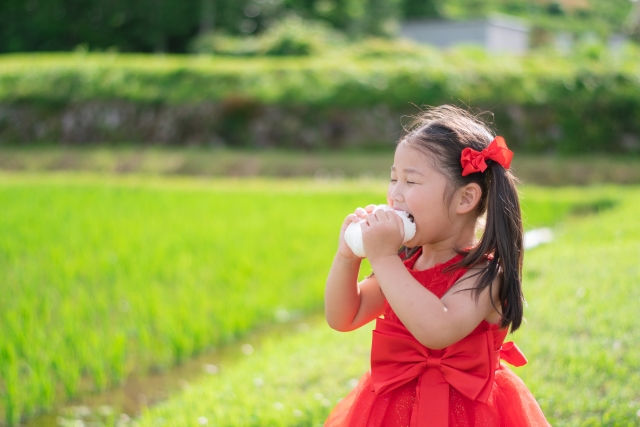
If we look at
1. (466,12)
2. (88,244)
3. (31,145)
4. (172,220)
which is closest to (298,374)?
(88,244)

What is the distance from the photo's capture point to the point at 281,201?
267 inches

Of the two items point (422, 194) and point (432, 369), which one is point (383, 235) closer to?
point (422, 194)

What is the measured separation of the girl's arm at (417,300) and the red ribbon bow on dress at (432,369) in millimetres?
71

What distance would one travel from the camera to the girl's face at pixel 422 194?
5.36 feet

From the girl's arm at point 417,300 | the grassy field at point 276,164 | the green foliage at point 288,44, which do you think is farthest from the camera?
the green foliage at point 288,44

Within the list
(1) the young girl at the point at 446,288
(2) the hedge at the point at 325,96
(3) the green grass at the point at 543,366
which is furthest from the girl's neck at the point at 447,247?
(2) the hedge at the point at 325,96

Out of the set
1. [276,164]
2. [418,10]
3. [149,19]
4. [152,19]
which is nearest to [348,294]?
[276,164]

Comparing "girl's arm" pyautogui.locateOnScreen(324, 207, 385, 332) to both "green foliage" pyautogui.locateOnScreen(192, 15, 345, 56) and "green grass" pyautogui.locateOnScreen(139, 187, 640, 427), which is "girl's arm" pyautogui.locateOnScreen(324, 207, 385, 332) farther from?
"green foliage" pyautogui.locateOnScreen(192, 15, 345, 56)

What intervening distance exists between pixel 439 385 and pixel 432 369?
0.14 ft

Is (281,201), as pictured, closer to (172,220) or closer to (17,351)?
(172,220)

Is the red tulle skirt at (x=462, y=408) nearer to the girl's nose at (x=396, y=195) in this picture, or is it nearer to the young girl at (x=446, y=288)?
the young girl at (x=446, y=288)

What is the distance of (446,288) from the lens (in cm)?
167

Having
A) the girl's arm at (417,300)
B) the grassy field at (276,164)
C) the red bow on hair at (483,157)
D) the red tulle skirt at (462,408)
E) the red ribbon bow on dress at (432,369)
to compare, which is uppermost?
the red bow on hair at (483,157)

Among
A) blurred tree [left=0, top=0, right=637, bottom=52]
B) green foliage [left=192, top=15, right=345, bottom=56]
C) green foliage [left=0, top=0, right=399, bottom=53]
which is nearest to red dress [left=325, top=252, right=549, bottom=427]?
green foliage [left=192, top=15, right=345, bottom=56]
